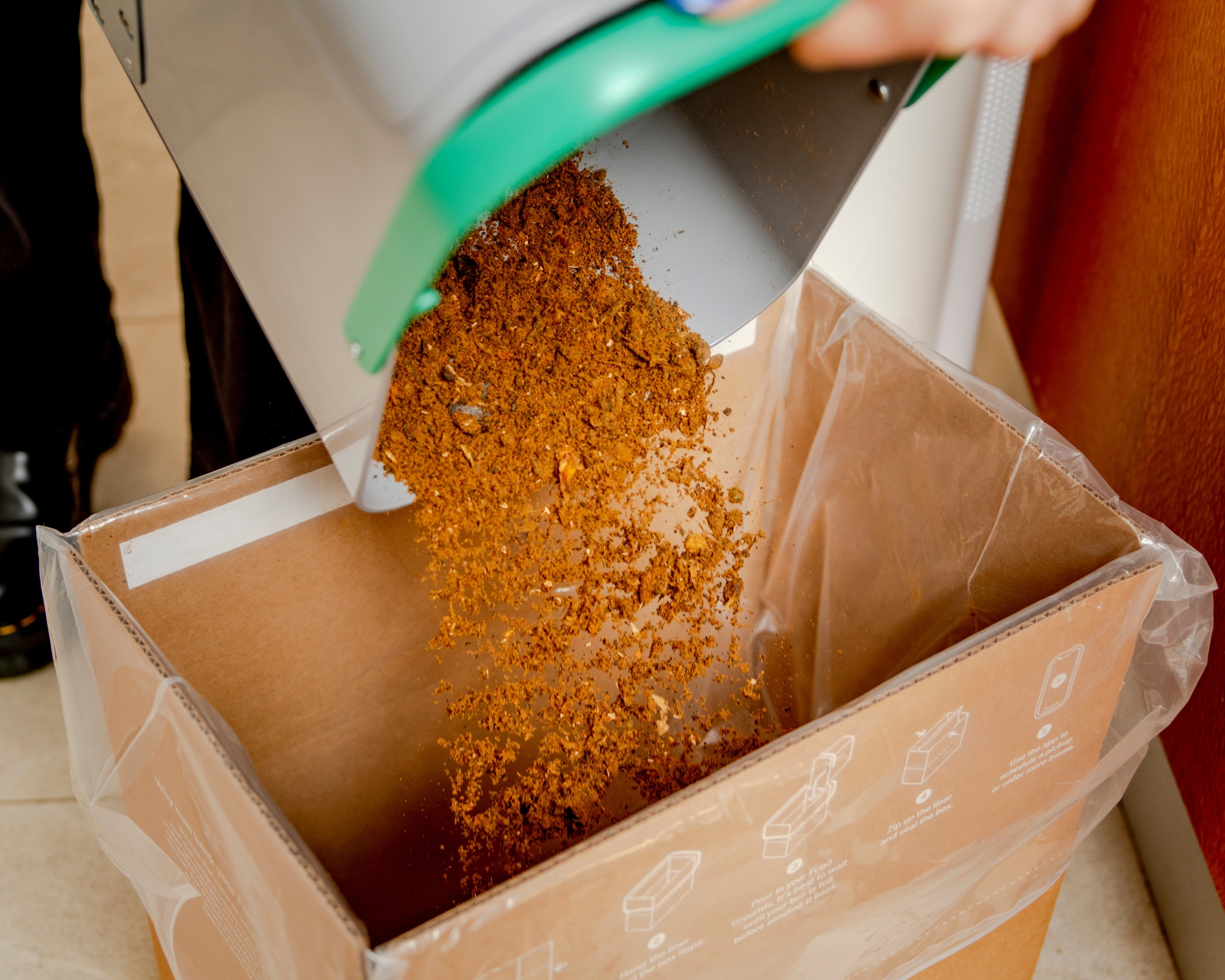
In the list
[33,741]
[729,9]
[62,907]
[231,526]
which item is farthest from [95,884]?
[729,9]

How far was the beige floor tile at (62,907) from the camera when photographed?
2.64 feet

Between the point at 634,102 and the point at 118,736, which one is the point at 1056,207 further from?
the point at 118,736

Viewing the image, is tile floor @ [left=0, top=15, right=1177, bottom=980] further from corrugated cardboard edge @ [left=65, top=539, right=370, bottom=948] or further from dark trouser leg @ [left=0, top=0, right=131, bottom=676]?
corrugated cardboard edge @ [left=65, top=539, right=370, bottom=948]

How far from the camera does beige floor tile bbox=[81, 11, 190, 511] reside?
4.18 feet

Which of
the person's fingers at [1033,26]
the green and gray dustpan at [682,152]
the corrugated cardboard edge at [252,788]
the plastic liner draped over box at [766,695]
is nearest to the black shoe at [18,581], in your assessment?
Answer: the plastic liner draped over box at [766,695]

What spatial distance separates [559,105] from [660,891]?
36cm

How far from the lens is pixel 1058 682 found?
1.73ft

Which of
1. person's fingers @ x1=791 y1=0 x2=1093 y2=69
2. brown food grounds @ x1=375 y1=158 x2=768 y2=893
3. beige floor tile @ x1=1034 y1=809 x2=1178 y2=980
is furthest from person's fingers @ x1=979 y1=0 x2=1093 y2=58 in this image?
beige floor tile @ x1=1034 y1=809 x2=1178 y2=980

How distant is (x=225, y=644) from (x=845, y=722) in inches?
17.4

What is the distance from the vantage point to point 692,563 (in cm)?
77

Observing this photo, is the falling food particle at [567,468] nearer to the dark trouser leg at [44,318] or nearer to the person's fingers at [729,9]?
the person's fingers at [729,9]

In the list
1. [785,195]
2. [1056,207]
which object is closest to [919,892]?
[785,195]

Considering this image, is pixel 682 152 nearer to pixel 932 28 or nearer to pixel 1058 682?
pixel 932 28

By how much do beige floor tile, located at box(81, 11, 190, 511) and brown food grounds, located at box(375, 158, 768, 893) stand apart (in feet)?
1.83
